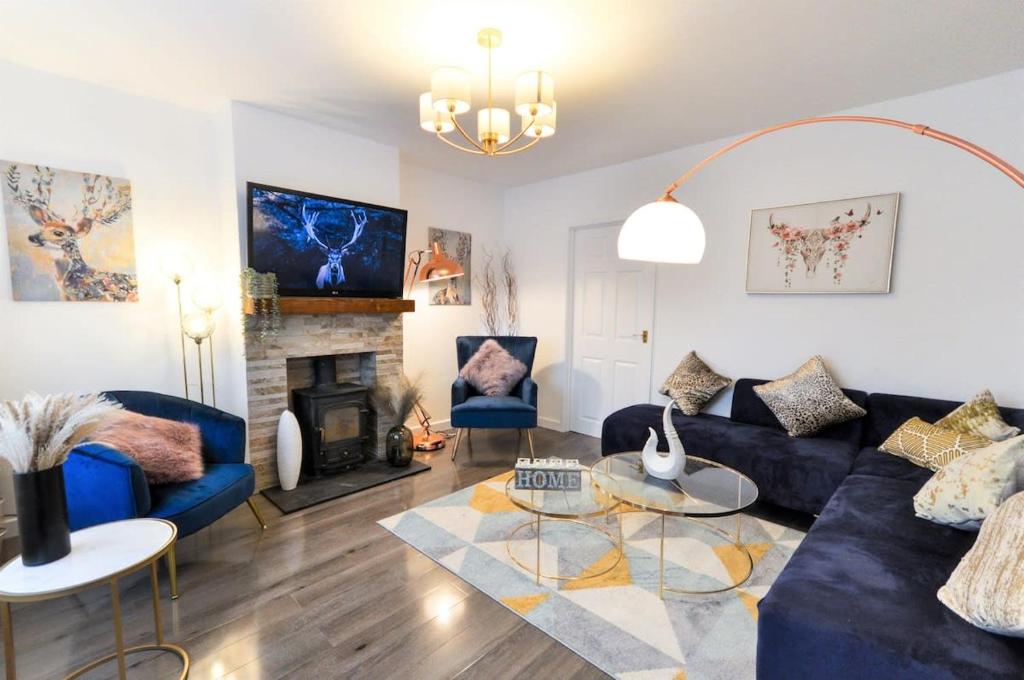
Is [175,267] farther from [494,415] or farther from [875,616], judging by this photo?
[875,616]

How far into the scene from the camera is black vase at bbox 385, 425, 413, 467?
355cm

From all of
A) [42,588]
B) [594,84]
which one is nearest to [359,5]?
[594,84]

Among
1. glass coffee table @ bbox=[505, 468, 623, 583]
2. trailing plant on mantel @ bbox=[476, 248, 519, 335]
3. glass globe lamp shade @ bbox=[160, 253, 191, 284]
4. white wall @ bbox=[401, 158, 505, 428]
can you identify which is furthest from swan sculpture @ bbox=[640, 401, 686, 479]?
glass globe lamp shade @ bbox=[160, 253, 191, 284]

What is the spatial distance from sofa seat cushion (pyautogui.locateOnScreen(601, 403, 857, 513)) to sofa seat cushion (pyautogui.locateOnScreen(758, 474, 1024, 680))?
0.77 metres

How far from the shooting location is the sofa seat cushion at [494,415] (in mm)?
3691

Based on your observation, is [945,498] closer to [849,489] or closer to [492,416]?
[849,489]

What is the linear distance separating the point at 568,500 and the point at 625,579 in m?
0.44

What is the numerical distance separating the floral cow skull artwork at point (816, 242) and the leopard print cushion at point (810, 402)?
0.61m

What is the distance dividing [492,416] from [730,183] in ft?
8.33

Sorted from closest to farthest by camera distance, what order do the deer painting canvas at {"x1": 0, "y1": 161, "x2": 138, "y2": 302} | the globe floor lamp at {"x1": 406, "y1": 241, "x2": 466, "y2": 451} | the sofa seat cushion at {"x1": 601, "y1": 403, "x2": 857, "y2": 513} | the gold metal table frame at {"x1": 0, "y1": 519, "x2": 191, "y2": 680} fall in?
the gold metal table frame at {"x1": 0, "y1": 519, "x2": 191, "y2": 680} < the deer painting canvas at {"x1": 0, "y1": 161, "x2": 138, "y2": 302} < the sofa seat cushion at {"x1": 601, "y1": 403, "x2": 857, "y2": 513} < the globe floor lamp at {"x1": 406, "y1": 241, "x2": 466, "y2": 451}

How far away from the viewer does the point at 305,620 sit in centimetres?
191

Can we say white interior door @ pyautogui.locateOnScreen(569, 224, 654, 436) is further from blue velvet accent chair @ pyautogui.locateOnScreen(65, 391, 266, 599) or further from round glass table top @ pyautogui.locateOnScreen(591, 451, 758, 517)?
blue velvet accent chair @ pyautogui.locateOnScreen(65, 391, 266, 599)

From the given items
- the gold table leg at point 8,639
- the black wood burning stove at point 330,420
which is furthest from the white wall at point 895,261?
the gold table leg at point 8,639

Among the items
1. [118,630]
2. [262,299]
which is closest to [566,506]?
[118,630]
